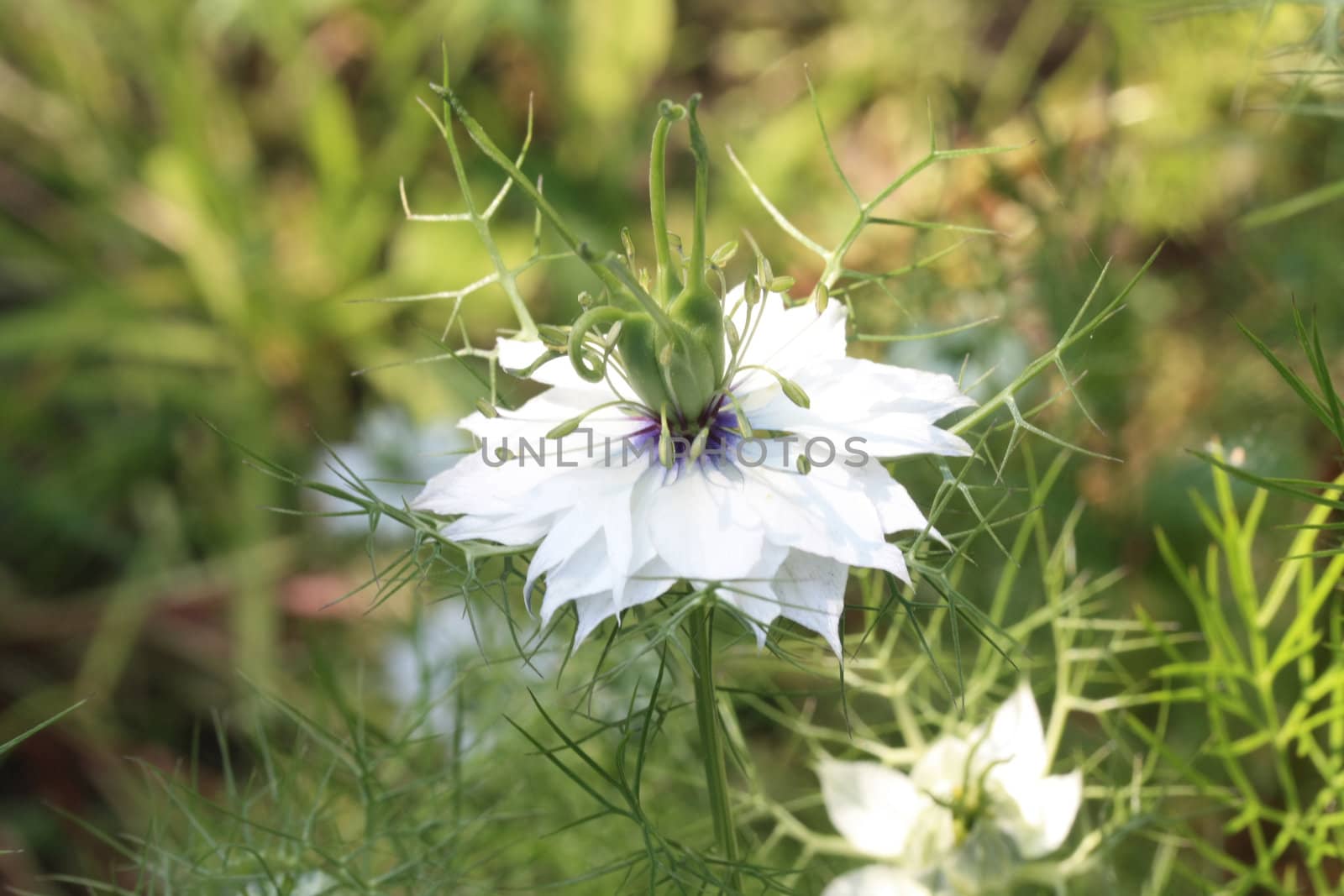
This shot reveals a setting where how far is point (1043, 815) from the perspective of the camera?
62 centimetres

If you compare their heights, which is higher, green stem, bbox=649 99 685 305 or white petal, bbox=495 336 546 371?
green stem, bbox=649 99 685 305

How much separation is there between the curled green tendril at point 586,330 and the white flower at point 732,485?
35 millimetres

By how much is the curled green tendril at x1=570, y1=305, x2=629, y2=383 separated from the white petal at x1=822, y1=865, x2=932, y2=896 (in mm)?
297

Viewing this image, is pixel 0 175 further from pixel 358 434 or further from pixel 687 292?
pixel 687 292

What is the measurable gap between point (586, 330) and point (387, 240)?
4.52ft

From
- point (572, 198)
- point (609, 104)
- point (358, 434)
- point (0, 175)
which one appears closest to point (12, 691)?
point (358, 434)

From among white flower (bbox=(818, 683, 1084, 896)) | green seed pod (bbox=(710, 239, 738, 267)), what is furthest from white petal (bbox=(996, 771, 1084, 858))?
green seed pod (bbox=(710, 239, 738, 267))

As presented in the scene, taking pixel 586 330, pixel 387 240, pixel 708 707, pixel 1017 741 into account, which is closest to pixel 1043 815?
pixel 1017 741

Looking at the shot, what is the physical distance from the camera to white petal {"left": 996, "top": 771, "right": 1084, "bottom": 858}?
611mm

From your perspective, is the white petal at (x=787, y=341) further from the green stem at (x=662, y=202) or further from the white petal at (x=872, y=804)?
the white petal at (x=872, y=804)

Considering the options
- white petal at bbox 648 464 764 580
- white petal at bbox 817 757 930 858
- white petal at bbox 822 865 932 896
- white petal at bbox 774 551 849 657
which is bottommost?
white petal at bbox 822 865 932 896

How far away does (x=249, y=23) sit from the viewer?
5.72ft

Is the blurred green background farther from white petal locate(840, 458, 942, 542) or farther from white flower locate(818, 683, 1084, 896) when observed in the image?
white petal locate(840, 458, 942, 542)

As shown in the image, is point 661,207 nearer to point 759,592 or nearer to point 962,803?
point 759,592
